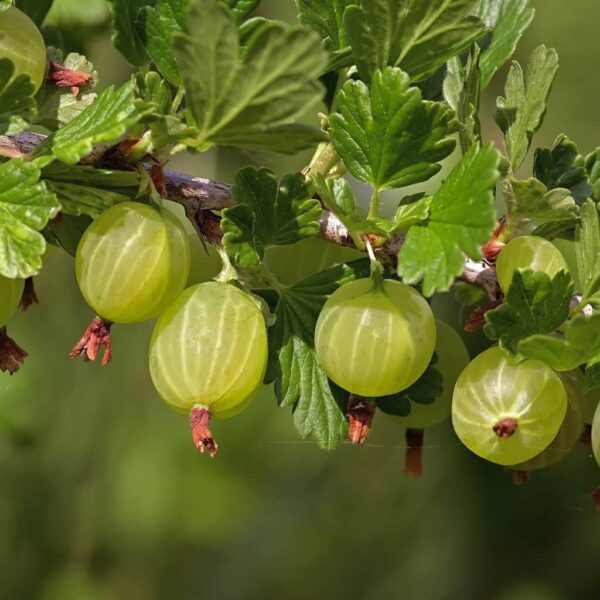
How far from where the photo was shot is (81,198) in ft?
1.90

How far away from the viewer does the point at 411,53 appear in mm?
616

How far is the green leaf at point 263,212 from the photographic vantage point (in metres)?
0.61

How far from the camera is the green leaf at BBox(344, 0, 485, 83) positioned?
59 centimetres

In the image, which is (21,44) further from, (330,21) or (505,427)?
(505,427)

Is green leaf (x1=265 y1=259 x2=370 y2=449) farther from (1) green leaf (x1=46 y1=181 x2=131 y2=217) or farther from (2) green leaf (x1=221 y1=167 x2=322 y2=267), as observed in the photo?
(1) green leaf (x1=46 y1=181 x2=131 y2=217)

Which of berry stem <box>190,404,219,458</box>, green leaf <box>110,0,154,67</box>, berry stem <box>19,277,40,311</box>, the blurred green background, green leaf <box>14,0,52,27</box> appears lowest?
the blurred green background

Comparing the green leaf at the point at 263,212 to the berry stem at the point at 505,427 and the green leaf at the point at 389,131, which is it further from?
the berry stem at the point at 505,427

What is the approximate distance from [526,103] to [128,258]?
1.15 feet

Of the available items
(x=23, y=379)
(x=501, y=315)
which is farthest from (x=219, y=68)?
(x=23, y=379)

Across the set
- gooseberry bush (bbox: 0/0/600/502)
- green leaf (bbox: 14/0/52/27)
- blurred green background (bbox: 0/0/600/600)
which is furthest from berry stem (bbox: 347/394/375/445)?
blurred green background (bbox: 0/0/600/600)

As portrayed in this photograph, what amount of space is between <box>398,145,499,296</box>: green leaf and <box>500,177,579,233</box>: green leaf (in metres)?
0.11

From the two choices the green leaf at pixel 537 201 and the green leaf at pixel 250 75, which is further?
the green leaf at pixel 537 201

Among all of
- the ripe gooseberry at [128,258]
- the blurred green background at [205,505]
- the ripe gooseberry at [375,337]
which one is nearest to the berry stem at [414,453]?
the ripe gooseberry at [375,337]

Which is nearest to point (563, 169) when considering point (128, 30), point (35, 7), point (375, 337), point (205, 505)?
point (375, 337)
